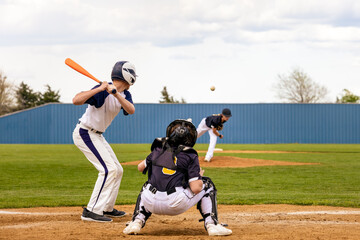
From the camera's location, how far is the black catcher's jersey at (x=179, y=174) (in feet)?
17.7

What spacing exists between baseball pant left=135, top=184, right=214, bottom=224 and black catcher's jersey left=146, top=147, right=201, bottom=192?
0.07m

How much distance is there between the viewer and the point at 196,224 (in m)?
6.48

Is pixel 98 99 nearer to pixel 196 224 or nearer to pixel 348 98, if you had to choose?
pixel 196 224

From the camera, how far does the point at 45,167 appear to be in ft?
58.8

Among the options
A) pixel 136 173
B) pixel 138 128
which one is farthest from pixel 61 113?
pixel 136 173

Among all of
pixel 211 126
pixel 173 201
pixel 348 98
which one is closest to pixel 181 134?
pixel 173 201

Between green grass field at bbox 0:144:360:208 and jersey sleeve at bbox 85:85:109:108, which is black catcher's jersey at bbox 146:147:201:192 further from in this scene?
green grass field at bbox 0:144:360:208

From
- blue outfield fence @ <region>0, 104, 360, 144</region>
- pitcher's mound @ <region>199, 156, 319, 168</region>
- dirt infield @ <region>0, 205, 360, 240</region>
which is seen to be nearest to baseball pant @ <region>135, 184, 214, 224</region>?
dirt infield @ <region>0, 205, 360, 240</region>

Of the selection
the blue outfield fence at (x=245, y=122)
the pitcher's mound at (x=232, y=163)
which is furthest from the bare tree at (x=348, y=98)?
the pitcher's mound at (x=232, y=163)

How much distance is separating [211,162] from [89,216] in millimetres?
11574

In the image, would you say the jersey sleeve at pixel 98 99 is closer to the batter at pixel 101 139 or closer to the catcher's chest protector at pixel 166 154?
the batter at pixel 101 139

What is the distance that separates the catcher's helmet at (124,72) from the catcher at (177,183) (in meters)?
1.24

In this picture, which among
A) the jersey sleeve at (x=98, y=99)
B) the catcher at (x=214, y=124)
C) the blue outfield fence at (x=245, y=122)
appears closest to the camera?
the jersey sleeve at (x=98, y=99)

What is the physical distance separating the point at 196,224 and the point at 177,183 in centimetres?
130
